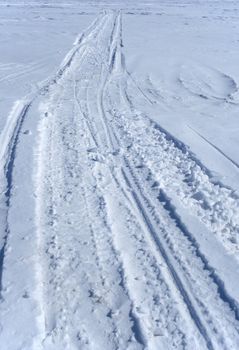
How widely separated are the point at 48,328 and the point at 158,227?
192 centimetres

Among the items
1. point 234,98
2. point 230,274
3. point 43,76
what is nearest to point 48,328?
point 230,274

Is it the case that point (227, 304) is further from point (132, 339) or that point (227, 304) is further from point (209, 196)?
point (209, 196)

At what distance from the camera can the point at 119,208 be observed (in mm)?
5789

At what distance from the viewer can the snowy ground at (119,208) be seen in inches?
158

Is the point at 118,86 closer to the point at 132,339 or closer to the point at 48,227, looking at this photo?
the point at 48,227

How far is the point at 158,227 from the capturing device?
5402 millimetres

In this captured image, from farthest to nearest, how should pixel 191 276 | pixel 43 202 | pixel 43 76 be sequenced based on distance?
pixel 43 76
pixel 43 202
pixel 191 276

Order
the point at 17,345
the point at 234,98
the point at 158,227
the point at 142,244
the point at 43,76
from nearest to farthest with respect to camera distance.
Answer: the point at 17,345 → the point at 142,244 → the point at 158,227 → the point at 234,98 → the point at 43,76

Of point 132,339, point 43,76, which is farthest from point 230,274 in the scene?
point 43,76

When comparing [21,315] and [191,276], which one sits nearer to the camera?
[21,315]

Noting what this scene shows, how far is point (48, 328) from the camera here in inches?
154

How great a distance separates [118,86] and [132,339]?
8333 millimetres

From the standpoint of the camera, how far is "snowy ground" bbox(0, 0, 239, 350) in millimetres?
4023

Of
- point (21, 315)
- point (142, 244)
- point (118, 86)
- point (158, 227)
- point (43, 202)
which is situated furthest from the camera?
point (118, 86)
